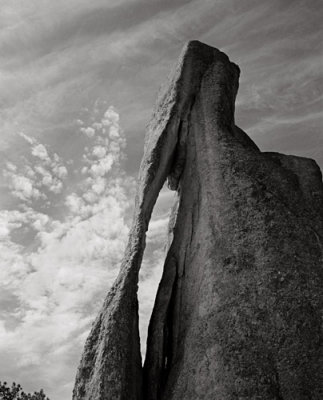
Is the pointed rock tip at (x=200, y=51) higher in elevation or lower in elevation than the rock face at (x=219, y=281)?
higher

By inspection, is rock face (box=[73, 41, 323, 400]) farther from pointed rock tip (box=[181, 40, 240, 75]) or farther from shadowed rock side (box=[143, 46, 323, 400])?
pointed rock tip (box=[181, 40, 240, 75])

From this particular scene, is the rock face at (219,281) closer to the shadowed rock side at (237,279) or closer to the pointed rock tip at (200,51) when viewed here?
the shadowed rock side at (237,279)

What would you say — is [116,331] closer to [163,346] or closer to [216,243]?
[163,346]

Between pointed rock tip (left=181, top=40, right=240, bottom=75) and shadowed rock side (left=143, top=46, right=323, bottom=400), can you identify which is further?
pointed rock tip (left=181, top=40, right=240, bottom=75)

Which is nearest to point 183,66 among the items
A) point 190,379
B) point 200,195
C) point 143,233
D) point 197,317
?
point 200,195

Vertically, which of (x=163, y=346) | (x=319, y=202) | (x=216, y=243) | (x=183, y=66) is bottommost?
(x=163, y=346)

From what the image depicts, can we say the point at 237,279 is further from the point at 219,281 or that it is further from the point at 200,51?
the point at 200,51

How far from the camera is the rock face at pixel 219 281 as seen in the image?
24.7 feet

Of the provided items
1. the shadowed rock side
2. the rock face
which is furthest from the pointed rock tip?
the shadowed rock side

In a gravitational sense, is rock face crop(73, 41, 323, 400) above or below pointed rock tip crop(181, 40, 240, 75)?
below

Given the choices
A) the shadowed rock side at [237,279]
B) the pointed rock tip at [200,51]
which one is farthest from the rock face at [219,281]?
the pointed rock tip at [200,51]

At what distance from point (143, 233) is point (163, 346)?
1728 millimetres

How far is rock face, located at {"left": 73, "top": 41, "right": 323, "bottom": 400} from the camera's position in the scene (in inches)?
296

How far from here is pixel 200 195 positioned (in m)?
9.73
